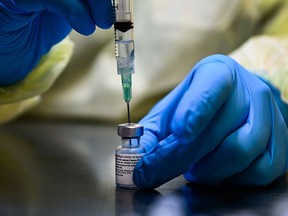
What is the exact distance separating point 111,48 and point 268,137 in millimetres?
868

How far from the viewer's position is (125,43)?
0.91 metres

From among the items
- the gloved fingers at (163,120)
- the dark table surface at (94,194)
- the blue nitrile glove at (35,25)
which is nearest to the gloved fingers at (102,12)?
the blue nitrile glove at (35,25)

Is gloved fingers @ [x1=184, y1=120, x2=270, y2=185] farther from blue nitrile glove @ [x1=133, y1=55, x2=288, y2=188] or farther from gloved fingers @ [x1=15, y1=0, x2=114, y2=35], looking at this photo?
gloved fingers @ [x1=15, y1=0, x2=114, y2=35]

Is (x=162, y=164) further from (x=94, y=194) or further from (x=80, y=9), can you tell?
(x=80, y=9)

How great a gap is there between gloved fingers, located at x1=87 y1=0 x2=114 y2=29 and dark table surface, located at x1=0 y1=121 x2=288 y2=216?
259 millimetres

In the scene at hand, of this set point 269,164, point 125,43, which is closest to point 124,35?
point 125,43

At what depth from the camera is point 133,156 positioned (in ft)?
2.83

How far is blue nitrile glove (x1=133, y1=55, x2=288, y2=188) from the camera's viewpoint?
2.57 ft

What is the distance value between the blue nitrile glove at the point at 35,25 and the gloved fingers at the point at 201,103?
21cm

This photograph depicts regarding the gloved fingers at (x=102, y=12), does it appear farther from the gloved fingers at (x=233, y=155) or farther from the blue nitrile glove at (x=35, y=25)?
the gloved fingers at (x=233, y=155)

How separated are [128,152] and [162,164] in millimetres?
66

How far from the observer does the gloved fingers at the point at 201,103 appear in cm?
76

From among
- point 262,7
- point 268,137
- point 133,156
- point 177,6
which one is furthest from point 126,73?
point 262,7

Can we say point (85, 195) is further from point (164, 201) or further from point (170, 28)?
point (170, 28)
